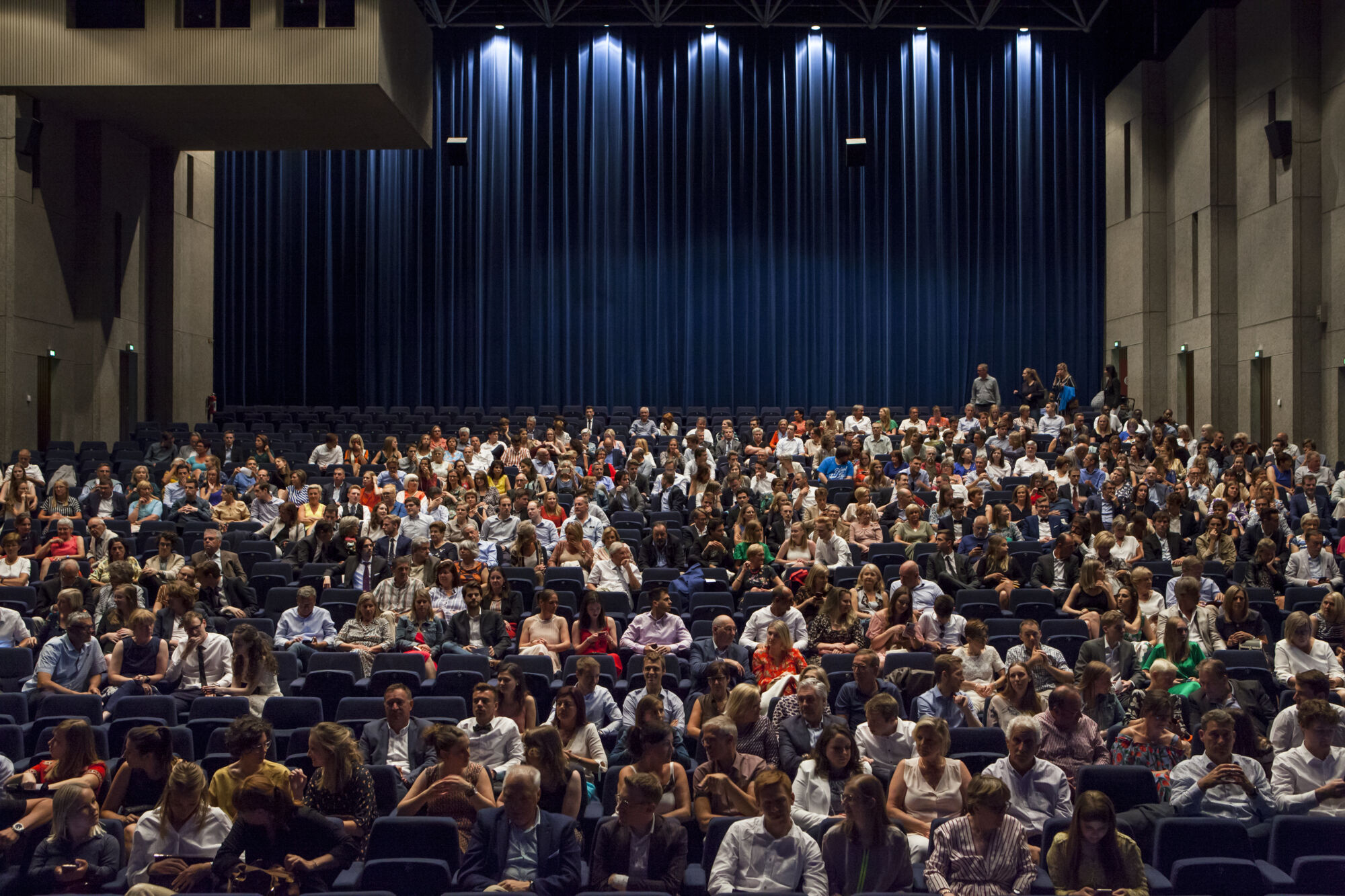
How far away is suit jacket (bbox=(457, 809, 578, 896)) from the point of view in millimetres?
4555

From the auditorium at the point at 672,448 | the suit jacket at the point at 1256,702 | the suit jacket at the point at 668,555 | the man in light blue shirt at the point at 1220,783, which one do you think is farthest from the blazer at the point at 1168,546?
the man in light blue shirt at the point at 1220,783

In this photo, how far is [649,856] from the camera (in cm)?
455

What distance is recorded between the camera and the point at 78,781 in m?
4.81

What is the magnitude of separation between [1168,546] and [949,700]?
16.2ft

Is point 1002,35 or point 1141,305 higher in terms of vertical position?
point 1002,35

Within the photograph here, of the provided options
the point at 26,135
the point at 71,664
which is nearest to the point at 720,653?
the point at 71,664

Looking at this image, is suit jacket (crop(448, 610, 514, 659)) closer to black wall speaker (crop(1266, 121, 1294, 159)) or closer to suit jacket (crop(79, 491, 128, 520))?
suit jacket (crop(79, 491, 128, 520))

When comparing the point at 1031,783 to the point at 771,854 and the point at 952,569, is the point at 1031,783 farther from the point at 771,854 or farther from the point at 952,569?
the point at 952,569

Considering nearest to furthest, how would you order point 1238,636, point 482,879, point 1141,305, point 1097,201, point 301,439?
1. point 482,879
2. point 1238,636
3. point 301,439
4. point 1141,305
5. point 1097,201

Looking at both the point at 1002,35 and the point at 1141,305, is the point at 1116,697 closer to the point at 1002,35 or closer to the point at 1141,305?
the point at 1141,305

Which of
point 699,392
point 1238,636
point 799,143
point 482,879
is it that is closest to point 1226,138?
point 799,143

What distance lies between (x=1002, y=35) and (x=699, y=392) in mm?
8200

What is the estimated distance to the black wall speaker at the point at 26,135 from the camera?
14242mm

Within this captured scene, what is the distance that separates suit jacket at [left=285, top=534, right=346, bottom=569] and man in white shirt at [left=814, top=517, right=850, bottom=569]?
380 cm
